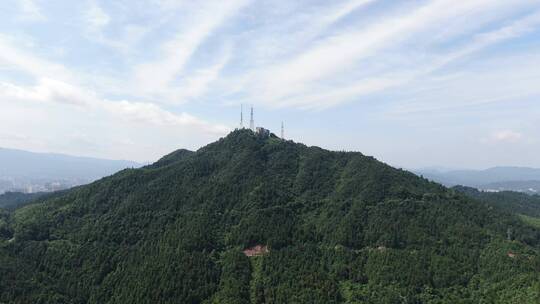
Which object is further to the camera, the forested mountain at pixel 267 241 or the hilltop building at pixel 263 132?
the hilltop building at pixel 263 132

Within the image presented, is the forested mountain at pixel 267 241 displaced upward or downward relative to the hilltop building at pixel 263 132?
downward

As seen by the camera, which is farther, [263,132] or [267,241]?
Answer: [263,132]

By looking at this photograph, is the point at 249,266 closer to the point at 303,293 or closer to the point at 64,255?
the point at 303,293

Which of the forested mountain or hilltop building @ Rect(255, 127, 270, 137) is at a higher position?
hilltop building @ Rect(255, 127, 270, 137)

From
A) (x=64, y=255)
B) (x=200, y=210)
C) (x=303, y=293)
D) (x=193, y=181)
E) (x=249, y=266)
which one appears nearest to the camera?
(x=303, y=293)

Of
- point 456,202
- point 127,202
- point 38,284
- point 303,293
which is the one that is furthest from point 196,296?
point 456,202

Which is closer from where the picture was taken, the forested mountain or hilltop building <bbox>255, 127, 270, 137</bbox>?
the forested mountain

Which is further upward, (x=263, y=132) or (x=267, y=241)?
(x=263, y=132)

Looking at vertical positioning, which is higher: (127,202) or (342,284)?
(127,202)
